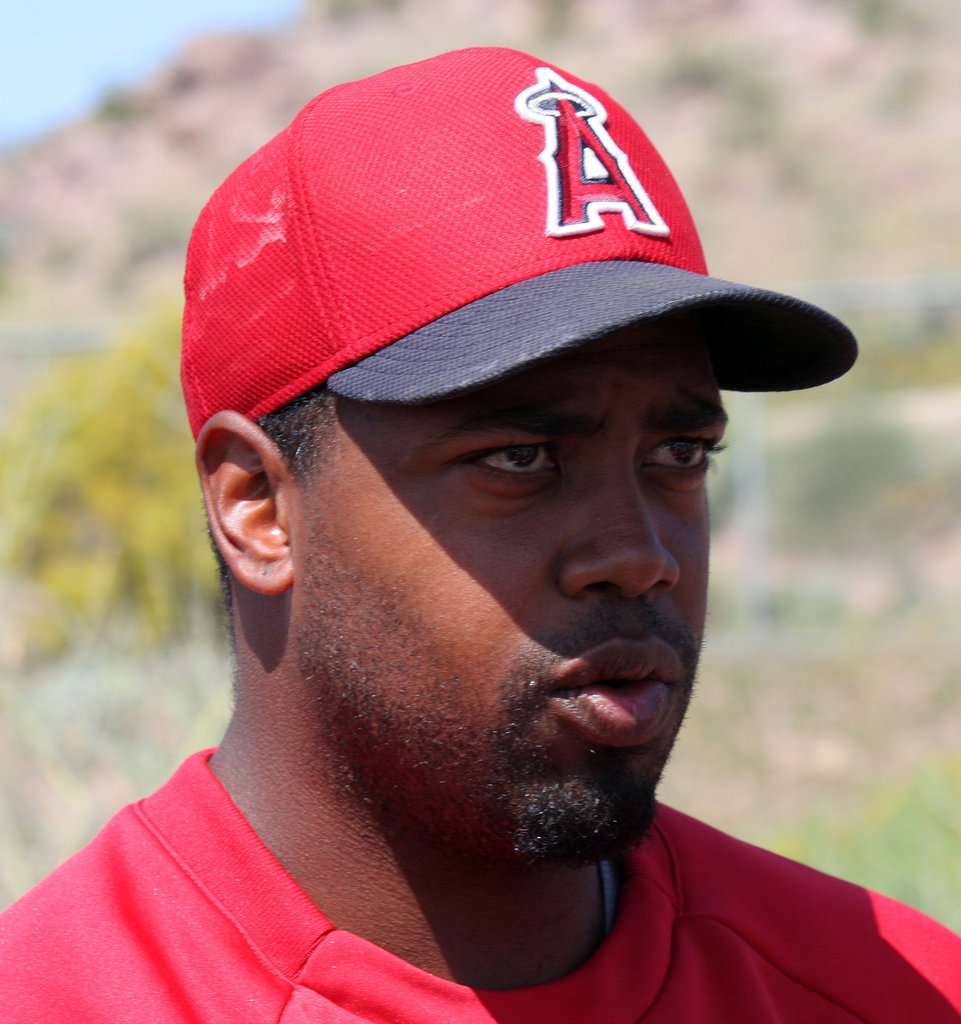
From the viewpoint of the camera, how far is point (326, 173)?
1.71 m

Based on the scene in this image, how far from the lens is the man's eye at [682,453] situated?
5.88 feet

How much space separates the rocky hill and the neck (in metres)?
20.3

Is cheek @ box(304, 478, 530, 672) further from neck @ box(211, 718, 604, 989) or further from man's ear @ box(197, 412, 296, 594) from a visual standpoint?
neck @ box(211, 718, 604, 989)

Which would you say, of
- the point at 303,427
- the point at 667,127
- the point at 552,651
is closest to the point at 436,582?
the point at 552,651

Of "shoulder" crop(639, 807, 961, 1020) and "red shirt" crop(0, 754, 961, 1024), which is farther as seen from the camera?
"shoulder" crop(639, 807, 961, 1020)

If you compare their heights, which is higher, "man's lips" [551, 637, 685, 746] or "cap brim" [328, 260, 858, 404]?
"cap brim" [328, 260, 858, 404]

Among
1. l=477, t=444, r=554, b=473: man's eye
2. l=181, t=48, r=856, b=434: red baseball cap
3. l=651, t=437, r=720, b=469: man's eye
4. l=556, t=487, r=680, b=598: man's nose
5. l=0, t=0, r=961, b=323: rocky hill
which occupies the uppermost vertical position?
l=0, t=0, r=961, b=323: rocky hill

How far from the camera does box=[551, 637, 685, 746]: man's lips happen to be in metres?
1.60

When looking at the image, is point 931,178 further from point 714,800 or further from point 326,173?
point 326,173

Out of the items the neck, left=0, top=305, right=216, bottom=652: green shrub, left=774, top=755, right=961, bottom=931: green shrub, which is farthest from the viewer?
left=0, top=305, right=216, bottom=652: green shrub

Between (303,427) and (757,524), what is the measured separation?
8.55 m

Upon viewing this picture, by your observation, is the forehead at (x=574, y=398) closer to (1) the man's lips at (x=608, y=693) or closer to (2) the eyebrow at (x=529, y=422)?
(2) the eyebrow at (x=529, y=422)

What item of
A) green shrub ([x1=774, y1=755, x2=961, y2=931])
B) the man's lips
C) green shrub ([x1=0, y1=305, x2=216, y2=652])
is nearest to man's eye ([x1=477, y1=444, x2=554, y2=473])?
the man's lips

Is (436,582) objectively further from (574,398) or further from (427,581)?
(574,398)
